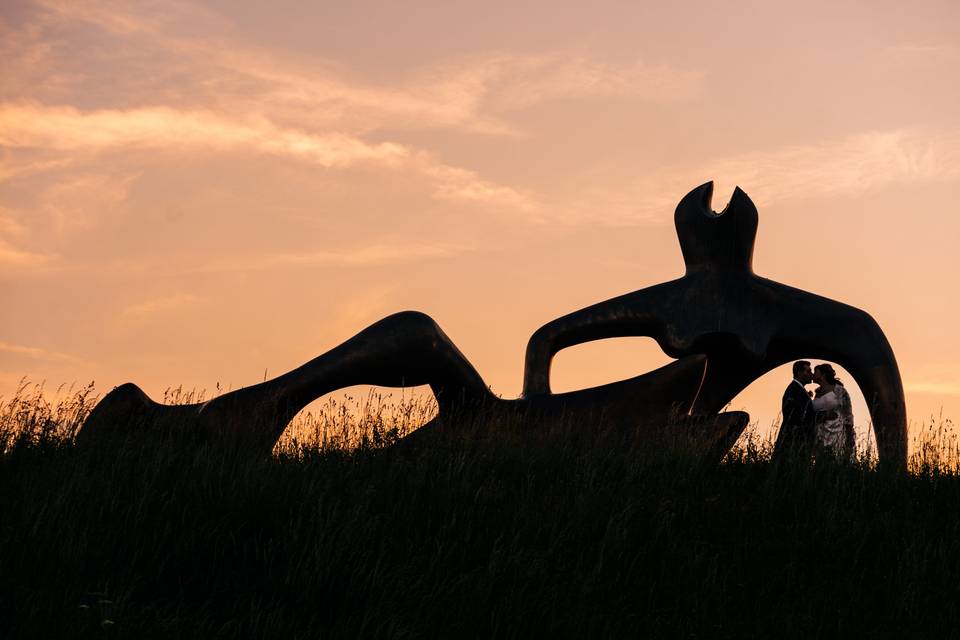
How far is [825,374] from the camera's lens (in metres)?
10.5

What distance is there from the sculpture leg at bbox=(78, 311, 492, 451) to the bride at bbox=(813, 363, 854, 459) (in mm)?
3576

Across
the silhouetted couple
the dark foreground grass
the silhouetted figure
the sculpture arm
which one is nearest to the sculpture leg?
the dark foreground grass

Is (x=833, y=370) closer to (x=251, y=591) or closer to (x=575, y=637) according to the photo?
(x=575, y=637)

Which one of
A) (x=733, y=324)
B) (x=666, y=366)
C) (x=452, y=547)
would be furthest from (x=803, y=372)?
(x=452, y=547)

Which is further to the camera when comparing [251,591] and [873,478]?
[873,478]

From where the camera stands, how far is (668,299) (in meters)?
10.2

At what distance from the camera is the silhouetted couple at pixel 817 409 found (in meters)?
10.3

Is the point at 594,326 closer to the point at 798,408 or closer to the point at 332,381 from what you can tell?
the point at 798,408

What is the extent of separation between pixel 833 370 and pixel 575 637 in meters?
6.22

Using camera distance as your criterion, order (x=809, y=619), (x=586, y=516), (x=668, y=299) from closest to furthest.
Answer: (x=809, y=619) < (x=586, y=516) < (x=668, y=299)

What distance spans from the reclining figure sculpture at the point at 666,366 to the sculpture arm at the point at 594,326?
0.5 inches

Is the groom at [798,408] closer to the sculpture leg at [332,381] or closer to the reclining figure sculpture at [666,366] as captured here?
the reclining figure sculpture at [666,366]

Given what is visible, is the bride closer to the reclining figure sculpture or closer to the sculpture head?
the reclining figure sculpture

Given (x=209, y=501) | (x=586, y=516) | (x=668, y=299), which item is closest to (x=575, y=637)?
(x=586, y=516)
